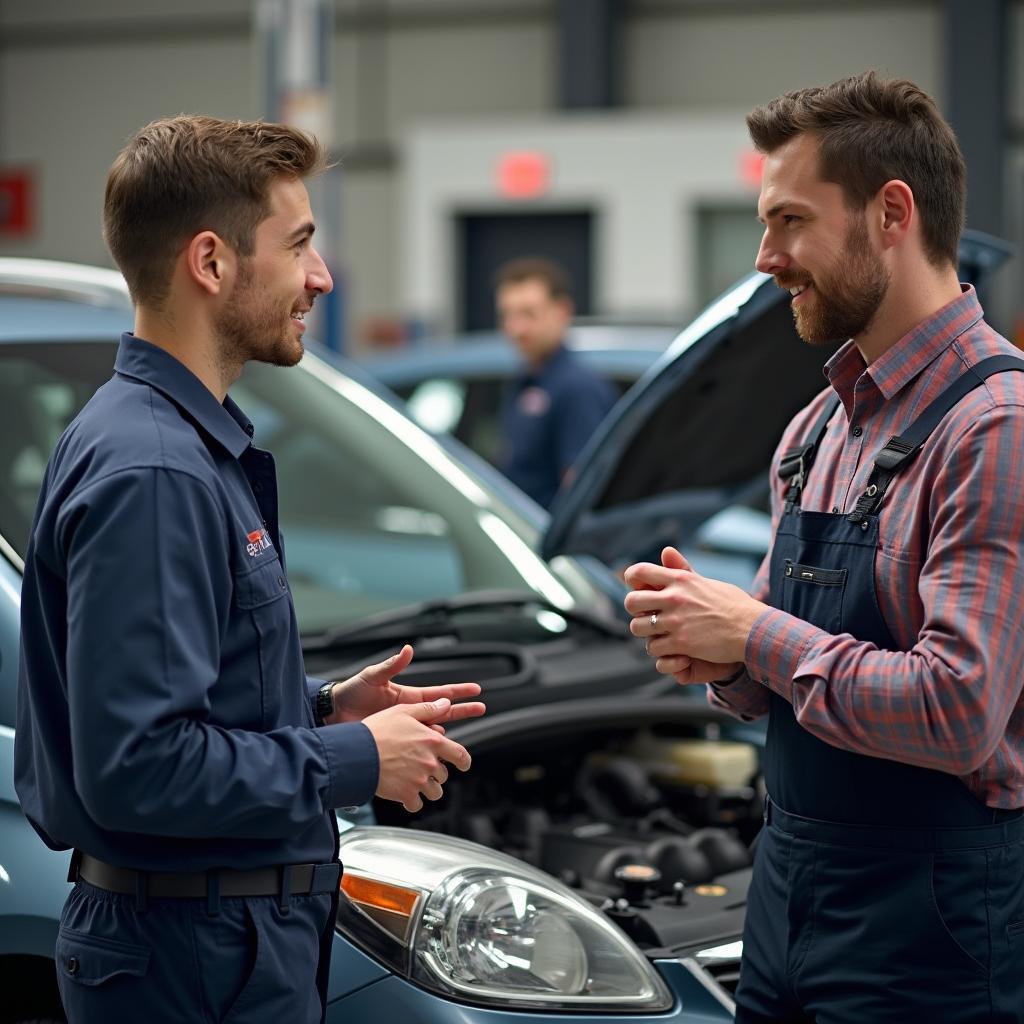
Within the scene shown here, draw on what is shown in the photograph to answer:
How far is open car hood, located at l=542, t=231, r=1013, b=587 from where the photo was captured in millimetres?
2912

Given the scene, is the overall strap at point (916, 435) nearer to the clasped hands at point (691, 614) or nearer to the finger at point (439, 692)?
the clasped hands at point (691, 614)

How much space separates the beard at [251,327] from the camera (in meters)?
1.82

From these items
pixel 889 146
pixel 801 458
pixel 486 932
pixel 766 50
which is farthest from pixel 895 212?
pixel 766 50

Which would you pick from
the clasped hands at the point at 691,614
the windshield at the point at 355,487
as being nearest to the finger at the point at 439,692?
the clasped hands at the point at 691,614

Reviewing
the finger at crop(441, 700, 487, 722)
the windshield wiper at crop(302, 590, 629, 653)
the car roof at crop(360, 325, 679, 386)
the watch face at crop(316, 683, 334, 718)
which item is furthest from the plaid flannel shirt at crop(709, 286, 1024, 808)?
the car roof at crop(360, 325, 679, 386)

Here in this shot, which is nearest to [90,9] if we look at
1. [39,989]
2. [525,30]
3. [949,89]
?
[525,30]

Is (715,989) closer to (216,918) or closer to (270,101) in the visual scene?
(216,918)

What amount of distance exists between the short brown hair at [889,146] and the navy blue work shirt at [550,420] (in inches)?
158

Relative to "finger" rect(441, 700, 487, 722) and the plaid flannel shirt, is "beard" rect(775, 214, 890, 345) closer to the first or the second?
the plaid flannel shirt

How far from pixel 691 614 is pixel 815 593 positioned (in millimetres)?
158

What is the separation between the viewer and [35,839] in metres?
2.26

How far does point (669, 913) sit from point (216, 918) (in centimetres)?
95

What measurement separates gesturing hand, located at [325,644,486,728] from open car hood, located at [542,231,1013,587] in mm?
1058

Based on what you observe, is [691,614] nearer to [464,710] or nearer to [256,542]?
[464,710]
